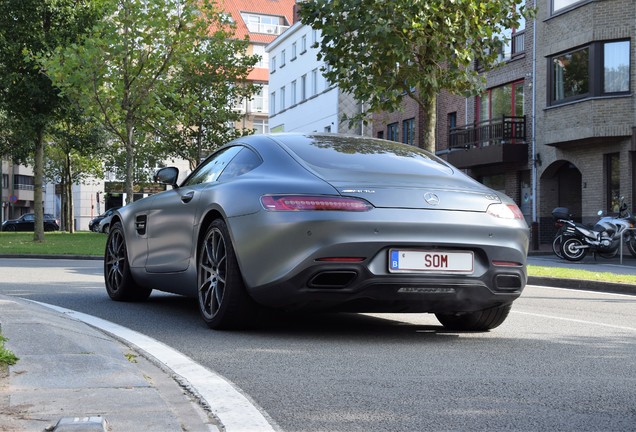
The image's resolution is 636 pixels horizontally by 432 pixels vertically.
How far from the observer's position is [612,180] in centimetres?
2967

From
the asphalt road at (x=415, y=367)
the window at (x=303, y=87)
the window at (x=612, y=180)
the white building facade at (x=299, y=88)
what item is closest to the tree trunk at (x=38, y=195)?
the window at (x=612, y=180)

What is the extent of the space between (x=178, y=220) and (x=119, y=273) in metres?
1.77

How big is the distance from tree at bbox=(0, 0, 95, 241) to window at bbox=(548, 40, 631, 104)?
1533cm

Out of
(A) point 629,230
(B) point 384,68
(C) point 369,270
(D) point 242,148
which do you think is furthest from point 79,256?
(C) point 369,270

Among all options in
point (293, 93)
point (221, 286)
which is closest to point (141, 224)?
point (221, 286)

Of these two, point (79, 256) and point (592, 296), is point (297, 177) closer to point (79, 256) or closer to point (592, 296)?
point (592, 296)

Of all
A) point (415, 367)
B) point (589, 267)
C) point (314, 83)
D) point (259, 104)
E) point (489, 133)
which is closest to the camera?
point (415, 367)

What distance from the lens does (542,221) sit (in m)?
33.7

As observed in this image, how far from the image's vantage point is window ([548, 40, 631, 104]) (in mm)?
28859

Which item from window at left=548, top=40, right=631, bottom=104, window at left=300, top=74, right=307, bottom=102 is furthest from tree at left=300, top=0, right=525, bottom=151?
window at left=300, top=74, right=307, bottom=102

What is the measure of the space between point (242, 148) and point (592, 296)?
6782mm

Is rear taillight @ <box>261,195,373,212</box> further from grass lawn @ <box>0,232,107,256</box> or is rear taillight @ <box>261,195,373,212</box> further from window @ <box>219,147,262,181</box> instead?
grass lawn @ <box>0,232,107,256</box>

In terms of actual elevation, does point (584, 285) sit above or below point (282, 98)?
below

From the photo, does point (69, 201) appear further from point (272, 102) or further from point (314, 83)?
point (314, 83)
